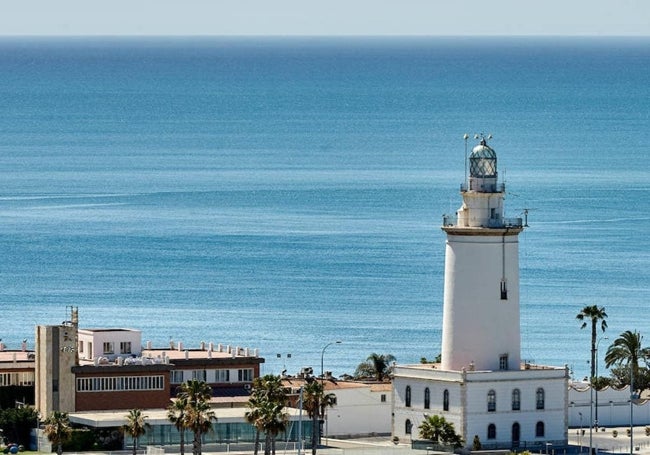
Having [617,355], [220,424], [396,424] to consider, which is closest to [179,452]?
[220,424]

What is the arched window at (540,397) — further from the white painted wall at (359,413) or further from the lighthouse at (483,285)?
the white painted wall at (359,413)

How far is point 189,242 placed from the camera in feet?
558

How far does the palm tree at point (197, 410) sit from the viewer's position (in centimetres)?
7938

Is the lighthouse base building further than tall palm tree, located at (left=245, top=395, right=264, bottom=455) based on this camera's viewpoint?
Yes

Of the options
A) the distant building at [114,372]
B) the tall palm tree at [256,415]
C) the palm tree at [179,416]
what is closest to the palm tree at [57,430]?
the palm tree at [179,416]

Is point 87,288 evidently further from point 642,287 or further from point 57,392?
point 57,392

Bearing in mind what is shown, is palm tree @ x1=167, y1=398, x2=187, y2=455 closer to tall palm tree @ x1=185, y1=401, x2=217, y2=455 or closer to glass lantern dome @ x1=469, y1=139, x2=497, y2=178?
tall palm tree @ x1=185, y1=401, x2=217, y2=455

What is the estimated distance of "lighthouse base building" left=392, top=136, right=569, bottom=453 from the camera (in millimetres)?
89500

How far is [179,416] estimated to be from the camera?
3167 inches

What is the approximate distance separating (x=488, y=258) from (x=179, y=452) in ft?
45.9

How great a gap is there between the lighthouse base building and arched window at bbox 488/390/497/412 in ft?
0.11

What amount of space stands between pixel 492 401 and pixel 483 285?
13.9 feet

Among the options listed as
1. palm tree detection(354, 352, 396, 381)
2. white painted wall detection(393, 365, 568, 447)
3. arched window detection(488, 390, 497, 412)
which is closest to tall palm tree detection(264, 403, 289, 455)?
white painted wall detection(393, 365, 568, 447)

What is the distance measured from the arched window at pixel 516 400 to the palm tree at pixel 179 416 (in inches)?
514
